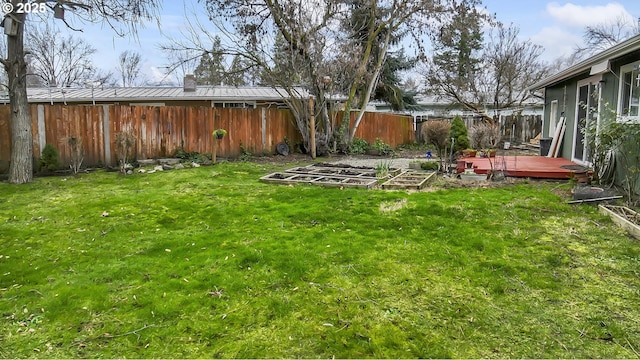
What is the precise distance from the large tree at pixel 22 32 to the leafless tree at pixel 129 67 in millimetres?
28533

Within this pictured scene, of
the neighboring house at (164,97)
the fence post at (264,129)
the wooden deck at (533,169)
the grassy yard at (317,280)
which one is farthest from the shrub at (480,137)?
the grassy yard at (317,280)

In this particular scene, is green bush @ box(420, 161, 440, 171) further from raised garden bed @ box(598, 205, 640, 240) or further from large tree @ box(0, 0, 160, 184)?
large tree @ box(0, 0, 160, 184)

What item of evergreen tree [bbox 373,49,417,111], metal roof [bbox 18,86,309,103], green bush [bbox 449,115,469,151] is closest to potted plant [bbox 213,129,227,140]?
metal roof [bbox 18,86,309,103]

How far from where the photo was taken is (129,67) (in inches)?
1316

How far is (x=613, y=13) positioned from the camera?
72.1ft

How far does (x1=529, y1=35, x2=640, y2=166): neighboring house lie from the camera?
6.34m

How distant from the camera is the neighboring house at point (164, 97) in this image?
1553 centimetres

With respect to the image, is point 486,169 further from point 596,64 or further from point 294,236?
point 294,236

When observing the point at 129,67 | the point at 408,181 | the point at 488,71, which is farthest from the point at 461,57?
the point at 129,67

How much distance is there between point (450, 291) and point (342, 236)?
151cm

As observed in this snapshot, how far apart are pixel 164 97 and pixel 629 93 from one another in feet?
47.2

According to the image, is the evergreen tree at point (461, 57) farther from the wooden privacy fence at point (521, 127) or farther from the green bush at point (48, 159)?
the green bush at point (48, 159)

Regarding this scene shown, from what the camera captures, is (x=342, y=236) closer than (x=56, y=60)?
Yes

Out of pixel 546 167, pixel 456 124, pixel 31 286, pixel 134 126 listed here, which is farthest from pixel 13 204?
pixel 456 124
